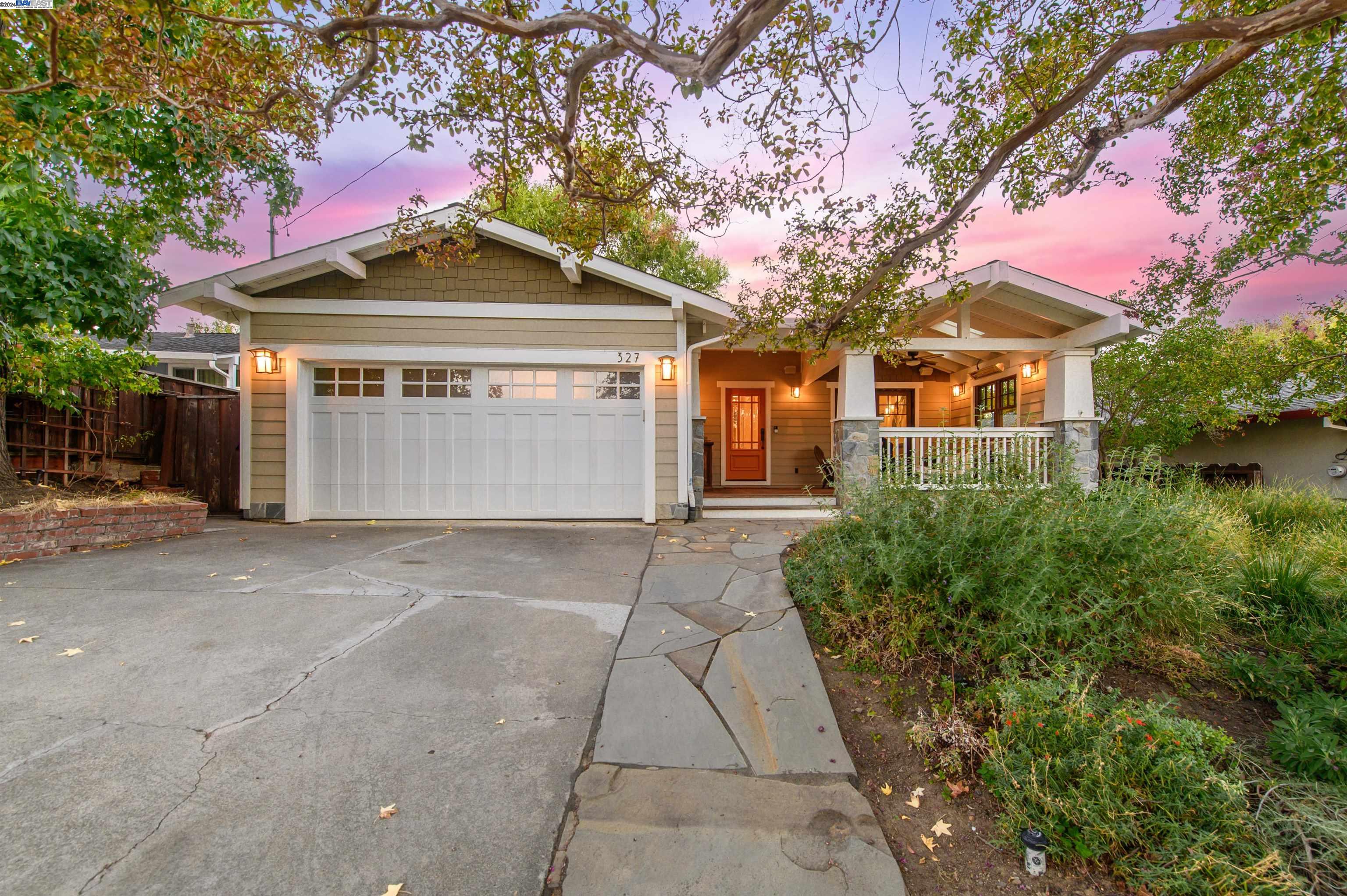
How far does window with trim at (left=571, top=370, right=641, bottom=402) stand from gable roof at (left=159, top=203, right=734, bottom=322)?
105 cm

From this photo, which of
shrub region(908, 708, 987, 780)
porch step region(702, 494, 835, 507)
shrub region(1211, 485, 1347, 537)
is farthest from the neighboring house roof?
shrub region(1211, 485, 1347, 537)

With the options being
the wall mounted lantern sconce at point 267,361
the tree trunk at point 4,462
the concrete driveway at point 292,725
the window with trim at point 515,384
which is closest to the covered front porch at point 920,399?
the window with trim at point 515,384

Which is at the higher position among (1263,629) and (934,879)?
(1263,629)

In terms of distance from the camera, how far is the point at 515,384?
6715 mm

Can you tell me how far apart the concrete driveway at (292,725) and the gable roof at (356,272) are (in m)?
3.41

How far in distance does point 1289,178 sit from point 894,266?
3055 millimetres

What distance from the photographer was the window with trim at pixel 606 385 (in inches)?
266

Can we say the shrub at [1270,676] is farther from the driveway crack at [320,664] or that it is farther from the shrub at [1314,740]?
the driveway crack at [320,664]

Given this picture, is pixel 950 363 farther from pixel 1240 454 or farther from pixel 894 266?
pixel 894 266

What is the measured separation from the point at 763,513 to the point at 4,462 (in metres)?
7.99

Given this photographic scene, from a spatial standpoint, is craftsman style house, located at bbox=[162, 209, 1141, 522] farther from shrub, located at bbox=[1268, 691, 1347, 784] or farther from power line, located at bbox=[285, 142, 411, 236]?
shrub, located at bbox=[1268, 691, 1347, 784]

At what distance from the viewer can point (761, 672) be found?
8.63 ft

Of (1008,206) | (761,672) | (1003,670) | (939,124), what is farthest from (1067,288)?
(761,672)

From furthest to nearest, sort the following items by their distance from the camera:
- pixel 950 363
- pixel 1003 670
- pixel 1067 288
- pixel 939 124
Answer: pixel 950 363
pixel 1067 288
pixel 939 124
pixel 1003 670
